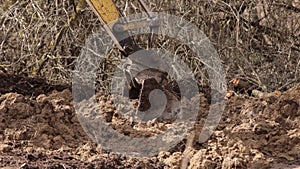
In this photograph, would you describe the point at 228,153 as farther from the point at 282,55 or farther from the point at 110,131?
the point at 282,55

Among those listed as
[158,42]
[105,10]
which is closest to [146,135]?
[105,10]

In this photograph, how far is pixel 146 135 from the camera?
5.06m

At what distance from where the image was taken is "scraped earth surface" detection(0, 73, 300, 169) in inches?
174

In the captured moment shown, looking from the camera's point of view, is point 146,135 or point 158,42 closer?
point 146,135

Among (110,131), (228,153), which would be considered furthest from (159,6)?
(228,153)

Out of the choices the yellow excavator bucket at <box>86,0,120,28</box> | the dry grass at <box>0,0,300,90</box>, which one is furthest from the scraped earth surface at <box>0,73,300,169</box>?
the dry grass at <box>0,0,300,90</box>

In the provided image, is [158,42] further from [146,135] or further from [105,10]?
[146,135]

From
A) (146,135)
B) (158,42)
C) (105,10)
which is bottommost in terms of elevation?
(146,135)

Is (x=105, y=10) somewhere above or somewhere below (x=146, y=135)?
above

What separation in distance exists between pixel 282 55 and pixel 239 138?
2.93m

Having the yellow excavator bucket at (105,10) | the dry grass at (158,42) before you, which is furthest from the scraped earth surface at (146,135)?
the dry grass at (158,42)

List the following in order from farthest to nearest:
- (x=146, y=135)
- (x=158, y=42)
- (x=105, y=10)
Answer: (x=158, y=42), (x=105, y=10), (x=146, y=135)

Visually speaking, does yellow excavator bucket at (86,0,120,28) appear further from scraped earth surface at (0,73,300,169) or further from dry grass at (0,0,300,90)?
dry grass at (0,0,300,90)

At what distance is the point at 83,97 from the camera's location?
19.7 feet
